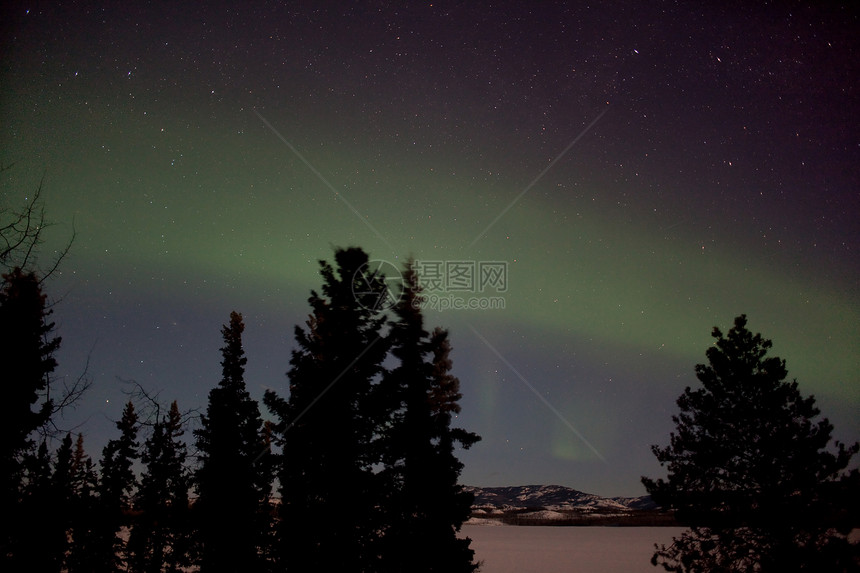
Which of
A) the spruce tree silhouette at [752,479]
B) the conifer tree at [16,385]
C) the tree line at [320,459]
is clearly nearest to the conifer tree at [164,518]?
the tree line at [320,459]

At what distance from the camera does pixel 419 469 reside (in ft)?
64.1

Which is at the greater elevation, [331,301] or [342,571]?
[331,301]

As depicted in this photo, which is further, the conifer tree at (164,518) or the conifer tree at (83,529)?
the conifer tree at (164,518)

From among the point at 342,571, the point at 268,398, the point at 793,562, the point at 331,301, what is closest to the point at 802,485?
the point at 793,562

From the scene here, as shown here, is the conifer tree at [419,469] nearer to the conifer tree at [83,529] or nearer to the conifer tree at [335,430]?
the conifer tree at [335,430]

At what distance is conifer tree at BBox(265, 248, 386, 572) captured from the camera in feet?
51.7

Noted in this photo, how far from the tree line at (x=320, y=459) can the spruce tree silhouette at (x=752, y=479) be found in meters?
9.18

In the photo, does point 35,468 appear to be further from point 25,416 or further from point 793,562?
point 793,562

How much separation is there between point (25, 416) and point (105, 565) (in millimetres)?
13721

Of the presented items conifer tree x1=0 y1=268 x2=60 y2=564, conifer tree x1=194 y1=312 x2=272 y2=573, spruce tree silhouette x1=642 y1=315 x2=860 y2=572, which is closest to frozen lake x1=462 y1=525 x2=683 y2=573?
conifer tree x1=194 y1=312 x2=272 y2=573

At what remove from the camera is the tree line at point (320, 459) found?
51.2 feet

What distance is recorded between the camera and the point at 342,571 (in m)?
14.9

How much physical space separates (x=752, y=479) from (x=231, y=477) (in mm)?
24476

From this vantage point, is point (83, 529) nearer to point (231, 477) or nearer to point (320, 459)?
point (231, 477)
